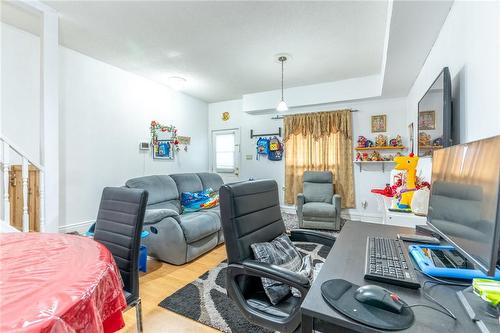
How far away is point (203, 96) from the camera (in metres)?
5.18

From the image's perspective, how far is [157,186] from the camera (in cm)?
348

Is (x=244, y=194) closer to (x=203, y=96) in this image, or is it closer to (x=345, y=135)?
(x=345, y=135)

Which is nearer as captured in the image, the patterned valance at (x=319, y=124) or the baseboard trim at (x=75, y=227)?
the baseboard trim at (x=75, y=227)

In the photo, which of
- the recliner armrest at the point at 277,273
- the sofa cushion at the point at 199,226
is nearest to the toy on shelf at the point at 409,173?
the recliner armrest at the point at 277,273

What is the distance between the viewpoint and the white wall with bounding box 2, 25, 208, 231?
271 cm

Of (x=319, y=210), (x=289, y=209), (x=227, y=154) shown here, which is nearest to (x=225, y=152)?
(x=227, y=154)

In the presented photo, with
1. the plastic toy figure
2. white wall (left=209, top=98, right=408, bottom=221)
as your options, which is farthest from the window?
the plastic toy figure

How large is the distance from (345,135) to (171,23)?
10.9ft

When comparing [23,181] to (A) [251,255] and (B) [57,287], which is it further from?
(A) [251,255]

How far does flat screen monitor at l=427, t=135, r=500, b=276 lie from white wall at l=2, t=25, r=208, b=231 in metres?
3.74

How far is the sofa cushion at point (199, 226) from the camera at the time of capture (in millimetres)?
2713

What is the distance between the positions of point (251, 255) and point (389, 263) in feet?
2.21

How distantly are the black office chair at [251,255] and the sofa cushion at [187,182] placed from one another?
2.56 meters

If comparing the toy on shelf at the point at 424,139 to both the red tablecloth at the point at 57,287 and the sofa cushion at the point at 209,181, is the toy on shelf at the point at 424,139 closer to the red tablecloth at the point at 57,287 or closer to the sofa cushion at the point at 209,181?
the red tablecloth at the point at 57,287
